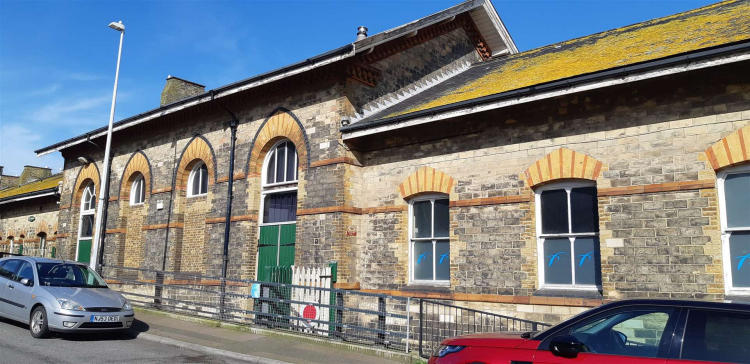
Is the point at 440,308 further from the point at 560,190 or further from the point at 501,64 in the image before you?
the point at 501,64

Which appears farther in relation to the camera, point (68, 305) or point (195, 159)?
point (195, 159)

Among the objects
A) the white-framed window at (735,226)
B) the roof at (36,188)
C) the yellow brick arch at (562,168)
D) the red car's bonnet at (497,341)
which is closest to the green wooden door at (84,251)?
the roof at (36,188)

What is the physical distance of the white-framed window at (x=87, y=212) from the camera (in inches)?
817

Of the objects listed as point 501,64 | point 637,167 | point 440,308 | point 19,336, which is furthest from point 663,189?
point 19,336

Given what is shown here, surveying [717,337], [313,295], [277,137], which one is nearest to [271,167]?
[277,137]

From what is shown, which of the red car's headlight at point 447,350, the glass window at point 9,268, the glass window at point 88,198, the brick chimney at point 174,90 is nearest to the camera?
the red car's headlight at point 447,350

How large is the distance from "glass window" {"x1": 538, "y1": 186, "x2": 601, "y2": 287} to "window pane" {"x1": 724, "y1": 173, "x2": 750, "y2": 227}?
1905 mm

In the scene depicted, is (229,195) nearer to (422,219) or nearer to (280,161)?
(280,161)

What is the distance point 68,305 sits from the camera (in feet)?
32.1

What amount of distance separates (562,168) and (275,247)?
726 cm

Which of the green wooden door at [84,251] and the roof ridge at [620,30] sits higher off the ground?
the roof ridge at [620,30]

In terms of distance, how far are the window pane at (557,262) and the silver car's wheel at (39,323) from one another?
8695 mm

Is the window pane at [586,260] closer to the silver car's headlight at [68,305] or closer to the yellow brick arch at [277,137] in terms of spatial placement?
the yellow brick arch at [277,137]

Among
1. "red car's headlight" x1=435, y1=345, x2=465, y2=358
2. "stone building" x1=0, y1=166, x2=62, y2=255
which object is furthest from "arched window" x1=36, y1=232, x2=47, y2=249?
"red car's headlight" x1=435, y1=345, x2=465, y2=358
